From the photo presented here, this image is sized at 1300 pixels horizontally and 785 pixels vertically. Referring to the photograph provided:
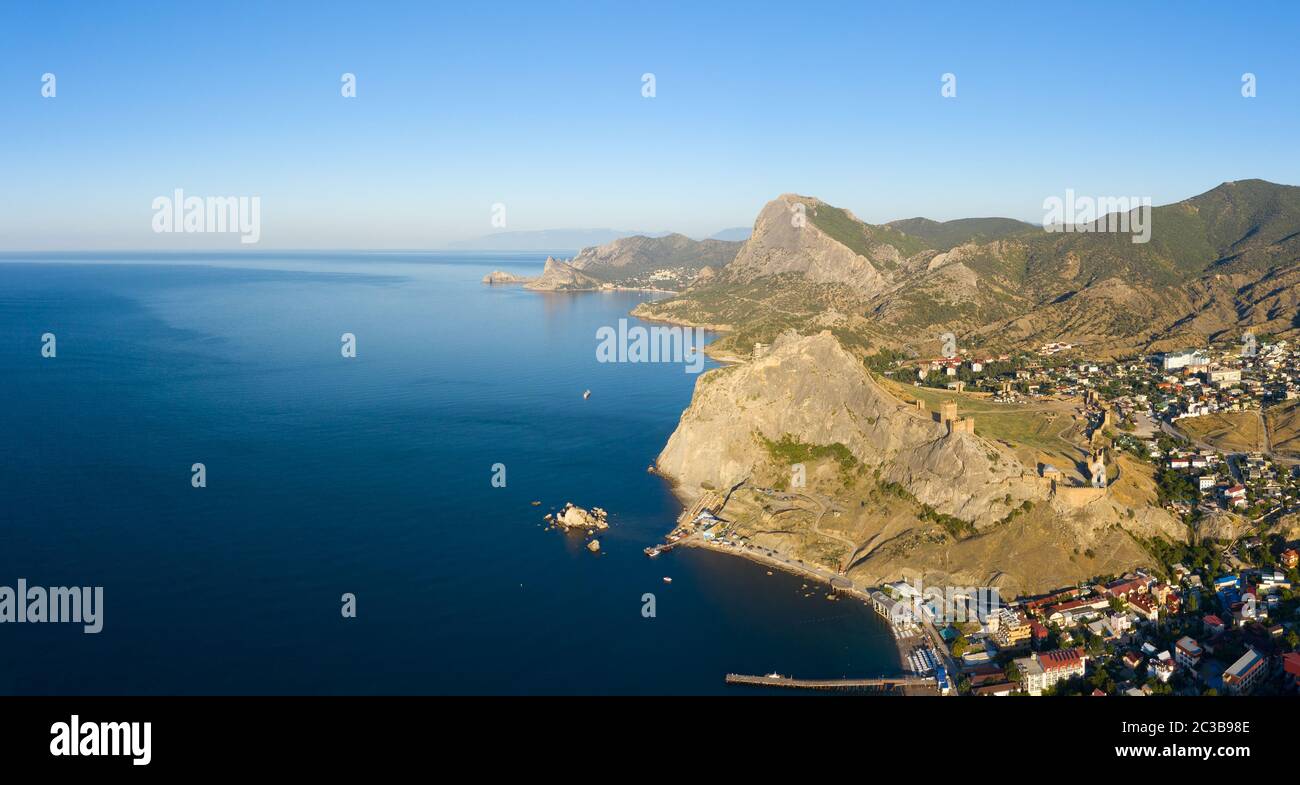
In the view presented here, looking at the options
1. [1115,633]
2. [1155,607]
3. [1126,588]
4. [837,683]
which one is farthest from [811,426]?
[837,683]

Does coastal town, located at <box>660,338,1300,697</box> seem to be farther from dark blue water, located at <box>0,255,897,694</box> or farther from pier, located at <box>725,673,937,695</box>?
dark blue water, located at <box>0,255,897,694</box>

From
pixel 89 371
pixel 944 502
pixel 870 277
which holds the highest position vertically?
pixel 870 277

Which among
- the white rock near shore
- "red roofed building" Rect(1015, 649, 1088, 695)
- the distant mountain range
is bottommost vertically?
"red roofed building" Rect(1015, 649, 1088, 695)

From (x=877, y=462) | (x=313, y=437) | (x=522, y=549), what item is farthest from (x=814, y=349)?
(x=313, y=437)

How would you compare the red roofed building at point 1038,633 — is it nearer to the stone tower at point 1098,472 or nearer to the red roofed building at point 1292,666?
the red roofed building at point 1292,666

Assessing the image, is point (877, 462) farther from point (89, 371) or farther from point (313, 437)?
point (89, 371)

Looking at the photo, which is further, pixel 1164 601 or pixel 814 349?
pixel 814 349

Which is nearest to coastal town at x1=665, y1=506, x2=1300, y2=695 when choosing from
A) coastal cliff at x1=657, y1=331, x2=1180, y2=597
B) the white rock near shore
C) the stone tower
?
coastal cliff at x1=657, y1=331, x2=1180, y2=597

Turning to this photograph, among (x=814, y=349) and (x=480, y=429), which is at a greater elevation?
(x=814, y=349)
